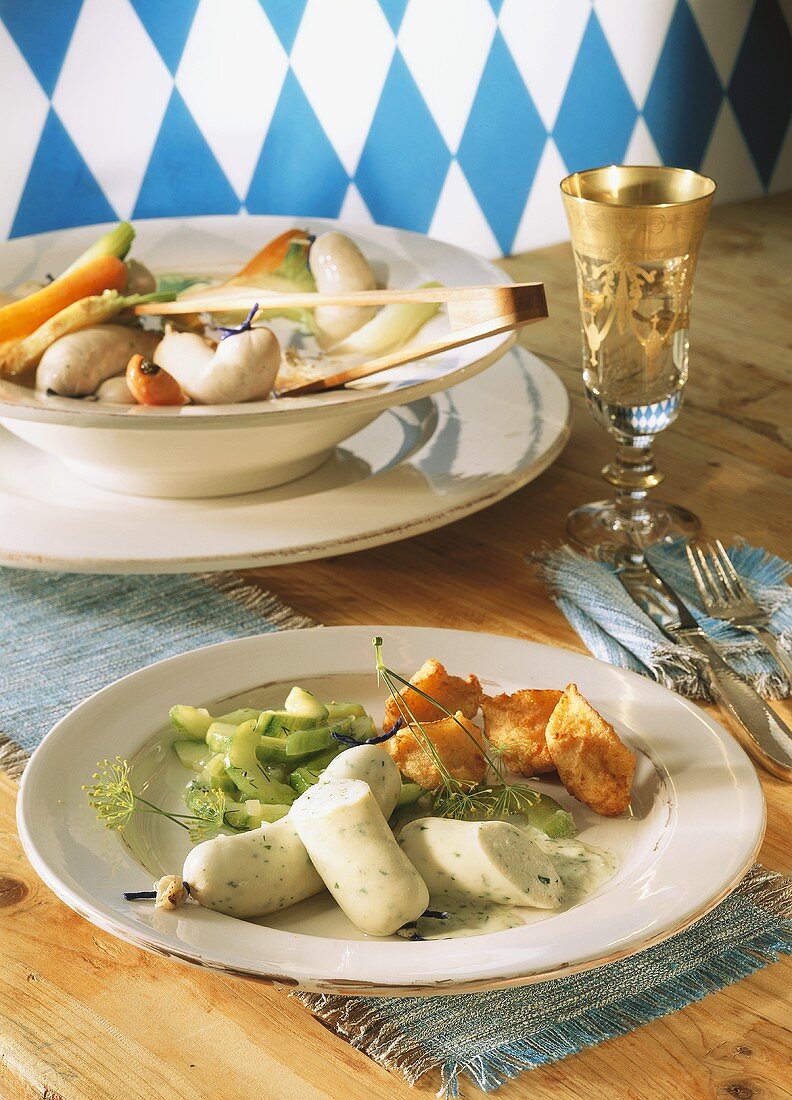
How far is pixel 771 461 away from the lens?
1182 millimetres

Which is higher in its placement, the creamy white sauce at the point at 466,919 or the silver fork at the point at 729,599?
the creamy white sauce at the point at 466,919

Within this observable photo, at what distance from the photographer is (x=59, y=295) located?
3.34 feet

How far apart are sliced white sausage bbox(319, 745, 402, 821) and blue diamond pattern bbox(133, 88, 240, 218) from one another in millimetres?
1285

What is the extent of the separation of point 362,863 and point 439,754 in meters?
0.11

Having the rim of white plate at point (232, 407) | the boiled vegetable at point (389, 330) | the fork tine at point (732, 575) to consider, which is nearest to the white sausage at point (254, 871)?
the rim of white plate at point (232, 407)

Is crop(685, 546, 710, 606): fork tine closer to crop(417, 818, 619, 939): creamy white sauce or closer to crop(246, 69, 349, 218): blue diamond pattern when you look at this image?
crop(417, 818, 619, 939): creamy white sauce

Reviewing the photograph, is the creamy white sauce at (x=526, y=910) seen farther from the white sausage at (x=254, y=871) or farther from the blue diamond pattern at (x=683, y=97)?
the blue diamond pattern at (x=683, y=97)

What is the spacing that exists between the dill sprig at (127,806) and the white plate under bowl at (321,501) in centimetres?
24

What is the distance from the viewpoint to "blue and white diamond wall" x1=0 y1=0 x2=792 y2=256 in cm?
163

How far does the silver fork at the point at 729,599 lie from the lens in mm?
839

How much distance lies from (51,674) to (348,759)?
1.02ft

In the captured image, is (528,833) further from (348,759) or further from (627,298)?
(627,298)

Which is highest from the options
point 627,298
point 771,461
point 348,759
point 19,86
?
point 19,86

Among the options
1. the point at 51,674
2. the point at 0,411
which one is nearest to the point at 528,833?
the point at 51,674
